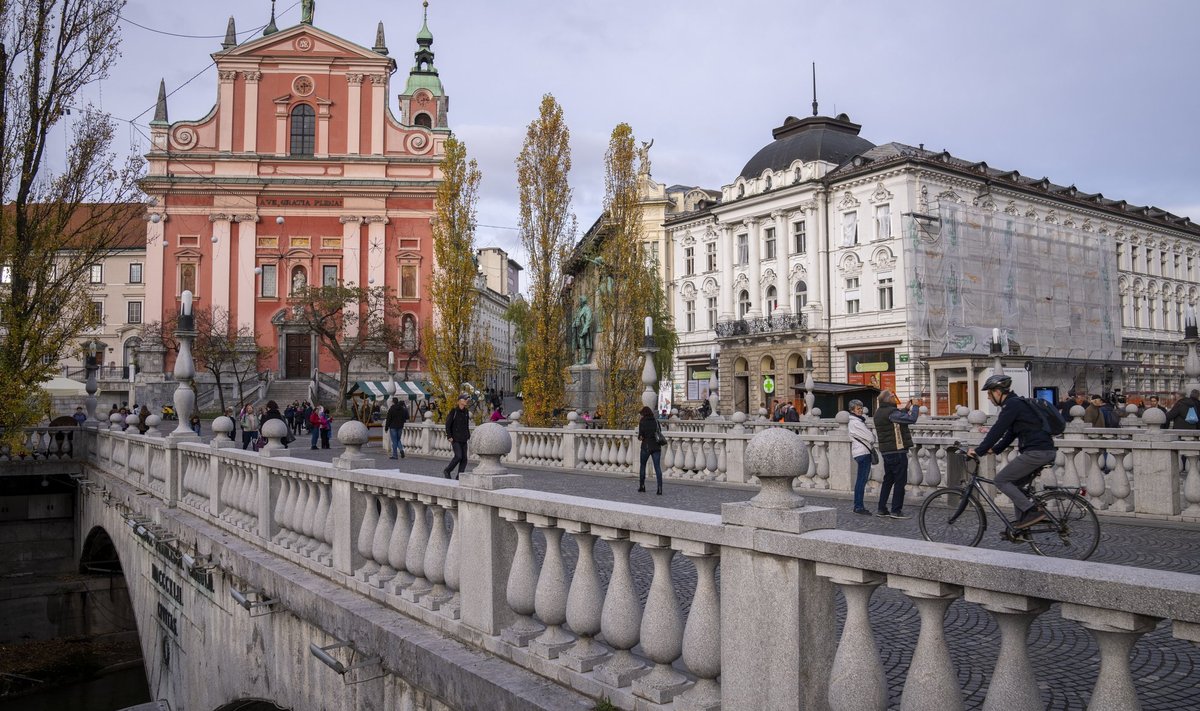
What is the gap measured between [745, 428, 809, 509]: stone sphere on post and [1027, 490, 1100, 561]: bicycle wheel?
560 cm

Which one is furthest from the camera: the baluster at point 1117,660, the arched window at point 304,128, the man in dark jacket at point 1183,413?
the arched window at point 304,128

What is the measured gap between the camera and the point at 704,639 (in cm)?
335

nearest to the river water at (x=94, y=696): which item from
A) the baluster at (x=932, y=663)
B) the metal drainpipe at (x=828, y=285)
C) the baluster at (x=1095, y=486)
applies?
the baluster at (x=1095, y=486)

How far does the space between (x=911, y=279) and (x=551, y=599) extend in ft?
134

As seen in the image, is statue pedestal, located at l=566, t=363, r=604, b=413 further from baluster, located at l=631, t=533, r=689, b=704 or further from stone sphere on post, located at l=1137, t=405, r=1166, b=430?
baluster, located at l=631, t=533, r=689, b=704

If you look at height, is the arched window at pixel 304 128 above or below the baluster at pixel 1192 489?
above

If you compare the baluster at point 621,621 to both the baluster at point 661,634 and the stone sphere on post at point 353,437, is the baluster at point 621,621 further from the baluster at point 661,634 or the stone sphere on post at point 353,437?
the stone sphere on post at point 353,437

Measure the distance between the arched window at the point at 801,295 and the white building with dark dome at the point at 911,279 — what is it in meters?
0.11

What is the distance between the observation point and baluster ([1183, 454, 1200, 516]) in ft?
33.2

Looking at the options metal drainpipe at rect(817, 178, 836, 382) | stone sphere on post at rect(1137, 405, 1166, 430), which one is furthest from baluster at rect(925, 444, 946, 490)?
metal drainpipe at rect(817, 178, 836, 382)

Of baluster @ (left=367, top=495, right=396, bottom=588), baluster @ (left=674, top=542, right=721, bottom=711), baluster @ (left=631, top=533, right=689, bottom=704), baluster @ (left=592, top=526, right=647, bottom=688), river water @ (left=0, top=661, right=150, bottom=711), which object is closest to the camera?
baluster @ (left=674, top=542, right=721, bottom=711)

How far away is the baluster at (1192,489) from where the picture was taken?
10133 millimetres

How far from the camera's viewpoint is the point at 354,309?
170 ft

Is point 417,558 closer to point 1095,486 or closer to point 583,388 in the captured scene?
point 1095,486
